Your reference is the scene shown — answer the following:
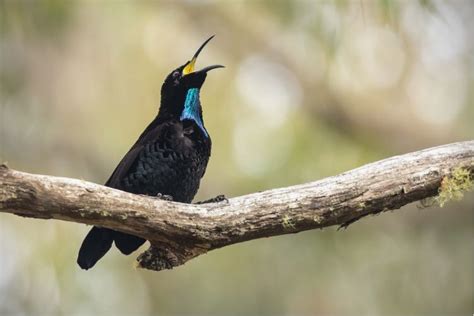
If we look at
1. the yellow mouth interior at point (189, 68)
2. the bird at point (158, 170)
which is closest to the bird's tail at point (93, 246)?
the bird at point (158, 170)

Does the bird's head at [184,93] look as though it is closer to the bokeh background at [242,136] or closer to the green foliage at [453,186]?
the green foliage at [453,186]

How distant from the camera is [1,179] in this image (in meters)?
3.06

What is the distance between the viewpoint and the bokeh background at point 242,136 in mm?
7086

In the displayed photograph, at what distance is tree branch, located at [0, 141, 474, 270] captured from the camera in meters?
3.27

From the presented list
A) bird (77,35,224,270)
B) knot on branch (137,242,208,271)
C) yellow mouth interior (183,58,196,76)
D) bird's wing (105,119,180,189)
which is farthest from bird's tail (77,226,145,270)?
yellow mouth interior (183,58,196,76)

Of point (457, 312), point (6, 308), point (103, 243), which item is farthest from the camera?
point (457, 312)

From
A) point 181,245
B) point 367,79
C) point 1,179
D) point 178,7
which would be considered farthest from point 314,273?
point 1,179

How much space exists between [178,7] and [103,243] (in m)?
4.19

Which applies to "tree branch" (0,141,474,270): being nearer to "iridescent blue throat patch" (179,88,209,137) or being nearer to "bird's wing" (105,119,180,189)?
"bird's wing" (105,119,180,189)

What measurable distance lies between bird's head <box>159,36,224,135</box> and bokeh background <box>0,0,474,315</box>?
2.34 metres

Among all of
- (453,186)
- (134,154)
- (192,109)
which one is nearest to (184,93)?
(192,109)

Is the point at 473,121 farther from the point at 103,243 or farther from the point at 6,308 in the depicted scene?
the point at 103,243

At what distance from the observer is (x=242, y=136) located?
8.09m

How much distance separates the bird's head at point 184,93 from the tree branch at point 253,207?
2.90ft
